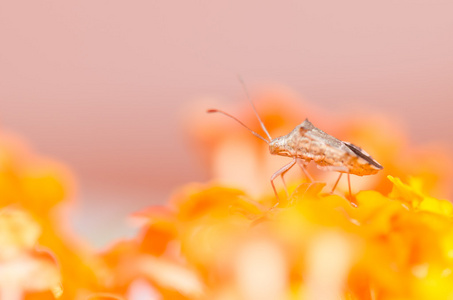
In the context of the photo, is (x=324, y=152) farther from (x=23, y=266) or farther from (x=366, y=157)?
(x=23, y=266)

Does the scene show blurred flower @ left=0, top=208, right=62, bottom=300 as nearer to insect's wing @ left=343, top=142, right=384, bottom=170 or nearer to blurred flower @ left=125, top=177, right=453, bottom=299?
blurred flower @ left=125, top=177, right=453, bottom=299

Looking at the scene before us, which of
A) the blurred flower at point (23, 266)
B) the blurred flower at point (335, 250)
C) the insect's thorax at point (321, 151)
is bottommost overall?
the blurred flower at point (23, 266)

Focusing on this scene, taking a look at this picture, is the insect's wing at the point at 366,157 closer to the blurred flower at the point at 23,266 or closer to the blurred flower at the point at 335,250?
the blurred flower at the point at 335,250

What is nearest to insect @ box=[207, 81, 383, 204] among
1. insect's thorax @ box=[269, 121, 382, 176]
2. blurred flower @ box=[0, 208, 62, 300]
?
insect's thorax @ box=[269, 121, 382, 176]

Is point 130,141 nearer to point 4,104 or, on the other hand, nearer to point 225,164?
point 4,104

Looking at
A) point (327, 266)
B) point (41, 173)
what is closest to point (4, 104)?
point (41, 173)

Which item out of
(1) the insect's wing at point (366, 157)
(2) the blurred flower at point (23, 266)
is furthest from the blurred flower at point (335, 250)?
(2) the blurred flower at point (23, 266)

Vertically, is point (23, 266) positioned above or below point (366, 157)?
below

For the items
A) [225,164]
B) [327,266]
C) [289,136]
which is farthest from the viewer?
[225,164]

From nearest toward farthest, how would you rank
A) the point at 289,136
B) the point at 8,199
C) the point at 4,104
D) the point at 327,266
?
the point at 327,266, the point at 289,136, the point at 8,199, the point at 4,104

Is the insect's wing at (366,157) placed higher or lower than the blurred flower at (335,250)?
higher

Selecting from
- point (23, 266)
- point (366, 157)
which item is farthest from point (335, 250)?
point (23, 266)
